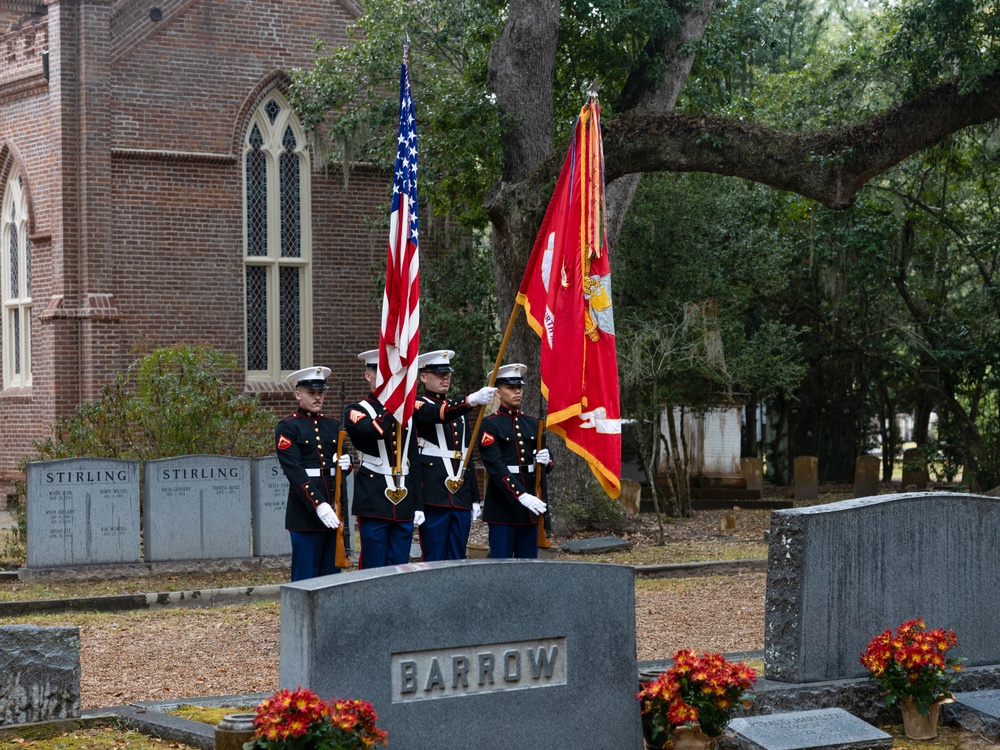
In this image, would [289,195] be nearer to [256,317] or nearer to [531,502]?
[256,317]

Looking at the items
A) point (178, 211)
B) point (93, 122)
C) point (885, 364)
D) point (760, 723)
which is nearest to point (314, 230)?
point (178, 211)

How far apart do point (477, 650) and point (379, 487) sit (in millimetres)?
4133

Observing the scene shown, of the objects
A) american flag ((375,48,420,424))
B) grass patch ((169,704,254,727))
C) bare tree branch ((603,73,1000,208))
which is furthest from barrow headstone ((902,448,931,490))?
grass patch ((169,704,254,727))

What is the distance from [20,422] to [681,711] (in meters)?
18.0

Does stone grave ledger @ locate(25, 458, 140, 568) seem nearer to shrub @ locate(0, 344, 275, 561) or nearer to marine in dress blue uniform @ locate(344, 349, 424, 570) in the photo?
shrub @ locate(0, 344, 275, 561)

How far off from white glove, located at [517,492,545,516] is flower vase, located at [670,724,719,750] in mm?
4142

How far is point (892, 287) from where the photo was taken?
25.3m

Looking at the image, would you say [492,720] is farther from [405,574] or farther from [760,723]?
[760,723]

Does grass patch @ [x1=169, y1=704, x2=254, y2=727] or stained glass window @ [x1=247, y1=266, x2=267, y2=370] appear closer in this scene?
grass patch @ [x1=169, y1=704, x2=254, y2=727]

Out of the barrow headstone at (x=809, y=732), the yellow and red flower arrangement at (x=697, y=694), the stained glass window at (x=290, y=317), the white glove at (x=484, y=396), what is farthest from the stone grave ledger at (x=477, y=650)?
the stained glass window at (x=290, y=317)

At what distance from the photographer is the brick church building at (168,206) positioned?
68.1 ft

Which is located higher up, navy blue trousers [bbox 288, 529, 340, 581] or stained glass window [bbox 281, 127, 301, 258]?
stained glass window [bbox 281, 127, 301, 258]

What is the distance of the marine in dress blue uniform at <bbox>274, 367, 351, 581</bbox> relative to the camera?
10031 millimetres

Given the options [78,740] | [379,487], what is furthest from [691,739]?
[379,487]
